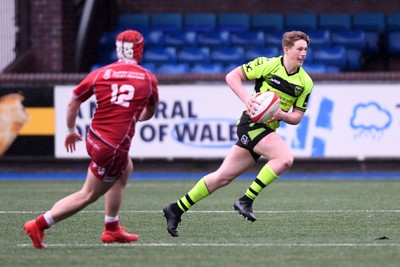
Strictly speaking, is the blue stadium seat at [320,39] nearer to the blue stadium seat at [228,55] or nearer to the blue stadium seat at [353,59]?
the blue stadium seat at [353,59]

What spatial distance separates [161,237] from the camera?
9.50 meters

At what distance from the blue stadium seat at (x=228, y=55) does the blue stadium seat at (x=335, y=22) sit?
2097 mm

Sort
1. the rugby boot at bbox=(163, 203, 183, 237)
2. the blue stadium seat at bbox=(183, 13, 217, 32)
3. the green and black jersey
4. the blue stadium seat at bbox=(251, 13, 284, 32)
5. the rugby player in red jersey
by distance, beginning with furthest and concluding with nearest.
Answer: the blue stadium seat at bbox=(183, 13, 217, 32) → the blue stadium seat at bbox=(251, 13, 284, 32) → the green and black jersey → the rugby boot at bbox=(163, 203, 183, 237) → the rugby player in red jersey

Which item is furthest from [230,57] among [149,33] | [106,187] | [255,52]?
[106,187]

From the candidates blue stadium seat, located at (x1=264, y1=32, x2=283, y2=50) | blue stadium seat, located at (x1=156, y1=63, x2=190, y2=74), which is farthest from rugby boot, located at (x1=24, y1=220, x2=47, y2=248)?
blue stadium seat, located at (x1=264, y1=32, x2=283, y2=50)

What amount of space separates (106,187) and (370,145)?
34.6 ft

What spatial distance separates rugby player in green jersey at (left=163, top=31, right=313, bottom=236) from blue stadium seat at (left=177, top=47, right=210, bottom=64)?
38.4 feet

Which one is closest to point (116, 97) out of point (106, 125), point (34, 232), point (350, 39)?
point (106, 125)

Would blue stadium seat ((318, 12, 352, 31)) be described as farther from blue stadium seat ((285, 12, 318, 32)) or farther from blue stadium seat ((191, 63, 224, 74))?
blue stadium seat ((191, 63, 224, 74))

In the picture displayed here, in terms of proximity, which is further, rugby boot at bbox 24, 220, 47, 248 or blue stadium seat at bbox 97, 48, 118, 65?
blue stadium seat at bbox 97, 48, 118, 65

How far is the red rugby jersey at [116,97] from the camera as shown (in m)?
8.41

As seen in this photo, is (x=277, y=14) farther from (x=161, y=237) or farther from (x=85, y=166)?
(x=161, y=237)

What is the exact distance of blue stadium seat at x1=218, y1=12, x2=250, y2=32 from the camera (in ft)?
75.7

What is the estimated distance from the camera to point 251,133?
32.6 feet
